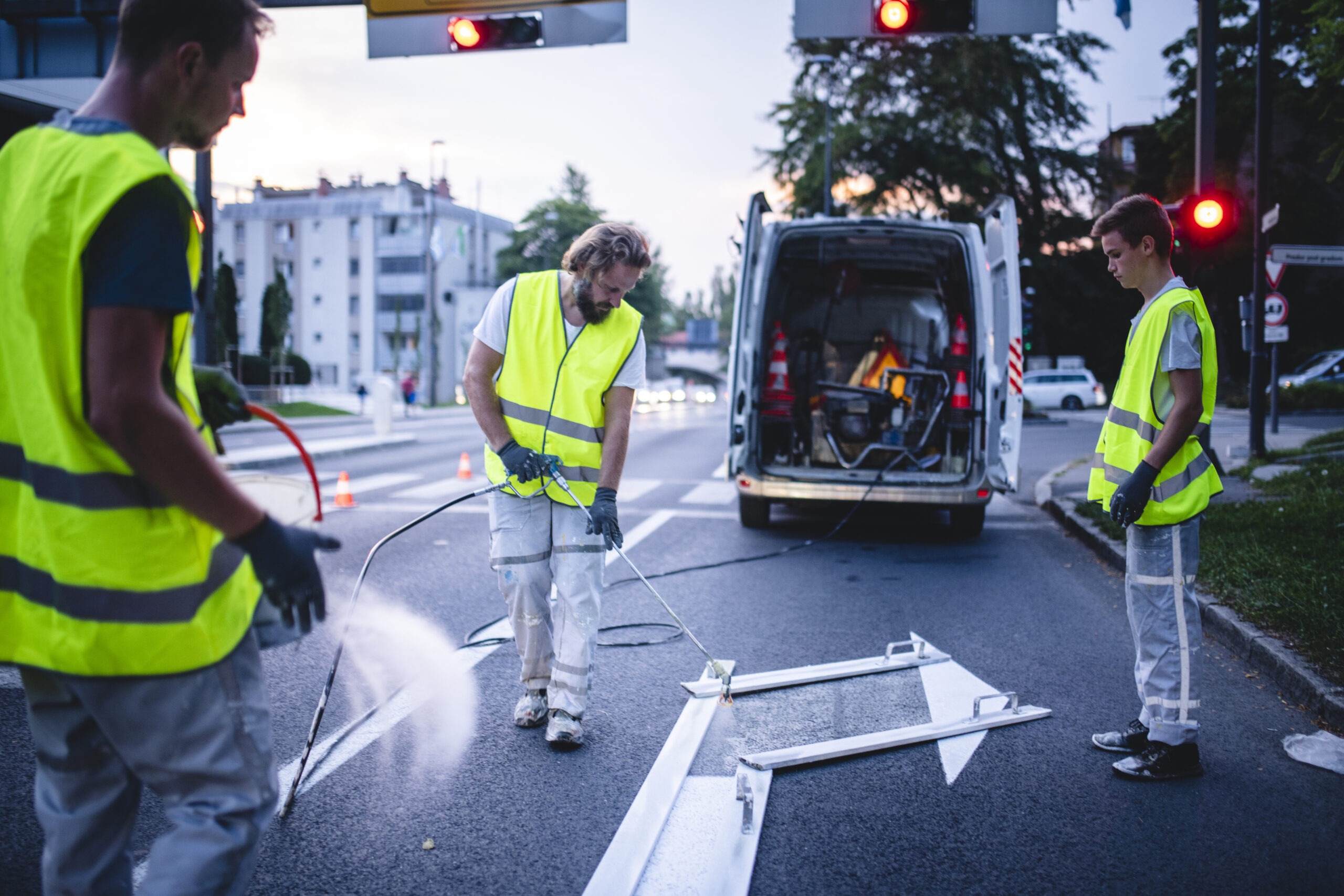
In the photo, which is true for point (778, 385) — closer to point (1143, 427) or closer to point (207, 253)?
point (1143, 427)

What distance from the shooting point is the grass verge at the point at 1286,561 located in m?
4.84

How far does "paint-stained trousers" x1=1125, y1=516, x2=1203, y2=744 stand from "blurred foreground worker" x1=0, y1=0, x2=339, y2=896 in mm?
2794

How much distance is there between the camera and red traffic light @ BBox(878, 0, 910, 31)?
323 inches

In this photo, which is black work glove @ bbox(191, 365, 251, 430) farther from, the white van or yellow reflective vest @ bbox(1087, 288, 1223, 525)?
the white van

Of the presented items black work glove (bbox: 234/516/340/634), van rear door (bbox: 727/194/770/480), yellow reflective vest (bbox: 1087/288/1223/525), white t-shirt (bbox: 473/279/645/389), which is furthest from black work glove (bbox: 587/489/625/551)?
van rear door (bbox: 727/194/770/480)

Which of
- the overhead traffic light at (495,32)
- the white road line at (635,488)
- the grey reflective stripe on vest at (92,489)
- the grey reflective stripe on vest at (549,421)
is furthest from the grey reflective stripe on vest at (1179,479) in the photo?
the white road line at (635,488)

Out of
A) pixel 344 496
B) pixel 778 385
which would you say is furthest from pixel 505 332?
pixel 344 496

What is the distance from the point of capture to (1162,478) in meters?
3.44

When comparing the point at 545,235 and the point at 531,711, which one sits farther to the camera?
the point at 545,235

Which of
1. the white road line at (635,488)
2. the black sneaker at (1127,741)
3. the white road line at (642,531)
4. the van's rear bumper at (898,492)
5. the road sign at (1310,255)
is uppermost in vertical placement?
the road sign at (1310,255)

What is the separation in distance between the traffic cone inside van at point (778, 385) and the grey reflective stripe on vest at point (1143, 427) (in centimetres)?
494

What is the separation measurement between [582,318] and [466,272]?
6714cm

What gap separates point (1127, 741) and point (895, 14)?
6.37 metres

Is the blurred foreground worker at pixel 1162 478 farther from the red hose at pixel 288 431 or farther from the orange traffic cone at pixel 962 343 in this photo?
the orange traffic cone at pixel 962 343
